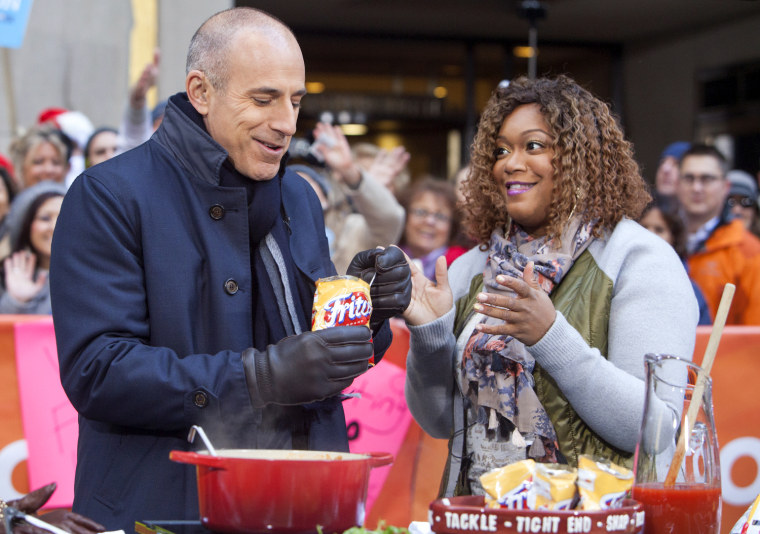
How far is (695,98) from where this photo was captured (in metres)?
13.0

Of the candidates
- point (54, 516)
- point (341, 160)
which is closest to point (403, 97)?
point (341, 160)

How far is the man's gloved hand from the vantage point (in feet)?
7.35

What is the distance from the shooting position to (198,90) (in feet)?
7.74

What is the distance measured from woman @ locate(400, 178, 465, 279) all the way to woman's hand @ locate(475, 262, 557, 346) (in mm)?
3465

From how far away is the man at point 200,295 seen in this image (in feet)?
6.43

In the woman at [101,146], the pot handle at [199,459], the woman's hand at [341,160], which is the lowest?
the pot handle at [199,459]

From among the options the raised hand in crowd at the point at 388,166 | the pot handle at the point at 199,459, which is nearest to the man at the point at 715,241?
the raised hand in crowd at the point at 388,166

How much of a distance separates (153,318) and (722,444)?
9.92 feet

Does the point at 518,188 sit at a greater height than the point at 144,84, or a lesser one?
lesser

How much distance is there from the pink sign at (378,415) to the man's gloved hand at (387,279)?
2.01 m

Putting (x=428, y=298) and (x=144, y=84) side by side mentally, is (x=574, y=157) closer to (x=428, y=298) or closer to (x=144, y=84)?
(x=428, y=298)

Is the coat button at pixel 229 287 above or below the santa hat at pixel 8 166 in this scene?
below

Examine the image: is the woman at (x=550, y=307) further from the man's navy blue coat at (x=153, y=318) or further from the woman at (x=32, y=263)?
the woman at (x=32, y=263)

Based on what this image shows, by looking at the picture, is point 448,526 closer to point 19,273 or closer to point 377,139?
point 19,273
